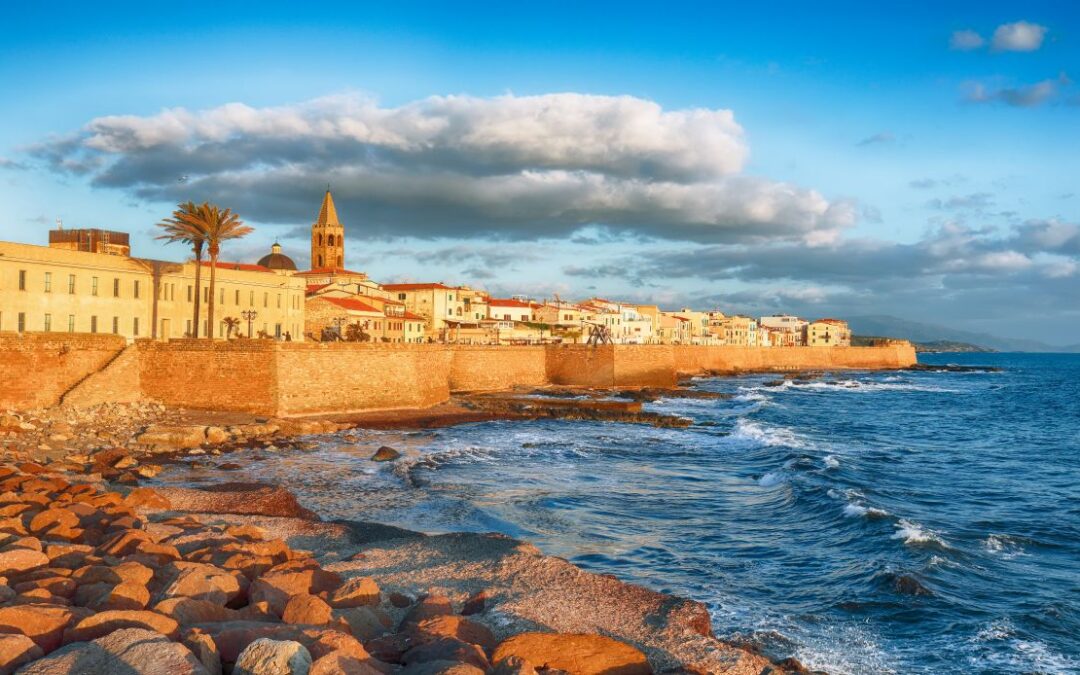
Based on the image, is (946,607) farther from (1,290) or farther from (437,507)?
(1,290)

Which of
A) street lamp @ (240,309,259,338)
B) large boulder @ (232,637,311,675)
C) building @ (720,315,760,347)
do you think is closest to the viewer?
large boulder @ (232,637,311,675)

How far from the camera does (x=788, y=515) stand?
18.5 meters

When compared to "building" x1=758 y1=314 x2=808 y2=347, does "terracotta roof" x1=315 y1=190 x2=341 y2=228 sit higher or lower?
higher

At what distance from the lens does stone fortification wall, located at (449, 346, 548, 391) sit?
47562 millimetres

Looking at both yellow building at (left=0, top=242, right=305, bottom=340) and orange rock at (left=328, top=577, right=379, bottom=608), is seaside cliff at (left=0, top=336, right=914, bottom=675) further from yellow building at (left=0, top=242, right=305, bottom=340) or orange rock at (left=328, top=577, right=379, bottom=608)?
yellow building at (left=0, top=242, right=305, bottom=340)

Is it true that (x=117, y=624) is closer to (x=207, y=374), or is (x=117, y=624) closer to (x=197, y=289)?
(x=207, y=374)

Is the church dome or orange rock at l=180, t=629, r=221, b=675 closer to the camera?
orange rock at l=180, t=629, r=221, b=675

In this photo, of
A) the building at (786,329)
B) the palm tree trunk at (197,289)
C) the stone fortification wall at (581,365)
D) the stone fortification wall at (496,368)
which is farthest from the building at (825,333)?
the palm tree trunk at (197,289)

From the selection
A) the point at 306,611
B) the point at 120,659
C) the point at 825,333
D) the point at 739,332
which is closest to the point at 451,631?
the point at 306,611

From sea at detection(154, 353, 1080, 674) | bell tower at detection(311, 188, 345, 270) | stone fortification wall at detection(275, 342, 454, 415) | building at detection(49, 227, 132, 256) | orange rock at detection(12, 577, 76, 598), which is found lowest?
sea at detection(154, 353, 1080, 674)

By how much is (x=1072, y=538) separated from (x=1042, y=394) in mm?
63167

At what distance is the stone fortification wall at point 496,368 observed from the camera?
4756 centimetres

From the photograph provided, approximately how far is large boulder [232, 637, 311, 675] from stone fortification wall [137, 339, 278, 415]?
26088 millimetres

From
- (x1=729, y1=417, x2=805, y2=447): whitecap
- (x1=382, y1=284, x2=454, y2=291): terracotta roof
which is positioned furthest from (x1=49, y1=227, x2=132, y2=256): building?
(x1=382, y1=284, x2=454, y2=291): terracotta roof
